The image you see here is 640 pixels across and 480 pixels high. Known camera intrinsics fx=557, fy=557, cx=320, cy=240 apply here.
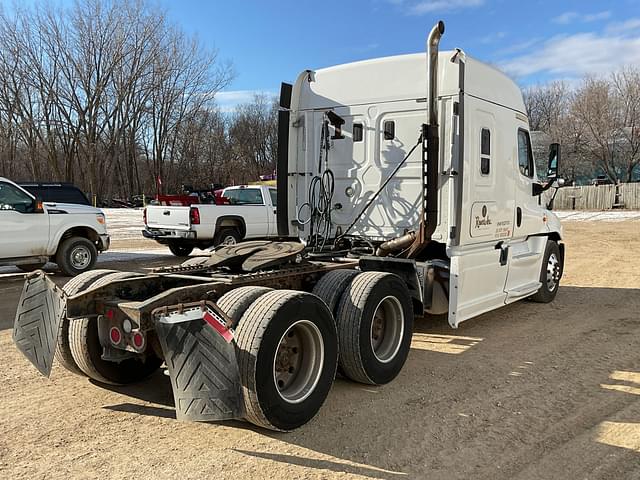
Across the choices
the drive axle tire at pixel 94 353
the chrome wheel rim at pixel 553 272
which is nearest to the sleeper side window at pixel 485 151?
the chrome wheel rim at pixel 553 272

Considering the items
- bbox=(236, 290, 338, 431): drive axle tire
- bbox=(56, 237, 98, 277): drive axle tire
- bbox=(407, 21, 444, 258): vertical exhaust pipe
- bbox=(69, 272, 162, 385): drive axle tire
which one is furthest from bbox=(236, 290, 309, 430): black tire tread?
bbox=(56, 237, 98, 277): drive axle tire

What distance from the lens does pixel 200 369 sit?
139 inches

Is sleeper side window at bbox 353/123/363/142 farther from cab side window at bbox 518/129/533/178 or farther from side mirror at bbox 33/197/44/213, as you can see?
side mirror at bbox 33/197/44/213

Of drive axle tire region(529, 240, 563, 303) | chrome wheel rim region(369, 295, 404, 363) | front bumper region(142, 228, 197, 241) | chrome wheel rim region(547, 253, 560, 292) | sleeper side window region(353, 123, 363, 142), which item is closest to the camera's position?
chrome wheel rim region(369, 295, 404, 363)

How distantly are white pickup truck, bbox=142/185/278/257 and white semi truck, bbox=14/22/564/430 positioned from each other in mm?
6478

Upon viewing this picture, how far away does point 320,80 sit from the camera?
23.7 feet

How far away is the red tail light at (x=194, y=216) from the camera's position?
13393 millimetres

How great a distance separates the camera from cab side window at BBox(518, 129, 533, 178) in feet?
24.5

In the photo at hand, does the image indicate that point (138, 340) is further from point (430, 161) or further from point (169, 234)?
point (169, 234)

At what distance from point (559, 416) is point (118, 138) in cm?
5295

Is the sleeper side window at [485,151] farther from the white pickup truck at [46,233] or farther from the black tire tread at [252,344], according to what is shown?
the white pickup truck at [46,233]

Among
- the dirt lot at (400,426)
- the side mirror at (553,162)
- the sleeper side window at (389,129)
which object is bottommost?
the dirt lot at (400,426)

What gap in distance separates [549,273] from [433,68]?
167 inches

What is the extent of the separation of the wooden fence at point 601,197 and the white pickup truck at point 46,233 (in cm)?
3249
